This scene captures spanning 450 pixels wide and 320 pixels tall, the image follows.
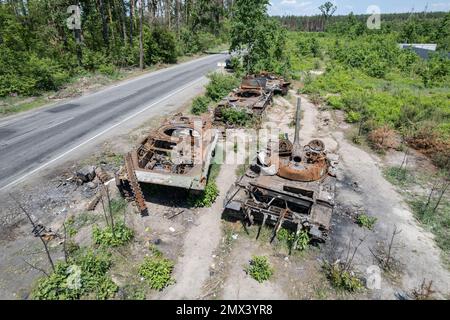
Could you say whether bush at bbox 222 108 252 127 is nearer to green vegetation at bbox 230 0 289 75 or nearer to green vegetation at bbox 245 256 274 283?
green vegetation at bbox 245 256 274 283

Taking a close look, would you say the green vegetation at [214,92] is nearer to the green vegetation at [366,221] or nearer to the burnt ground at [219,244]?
the burnt ground at [219,244]

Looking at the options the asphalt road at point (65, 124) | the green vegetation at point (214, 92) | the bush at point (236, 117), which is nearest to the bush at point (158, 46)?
the asphalt road at point (65, 124)

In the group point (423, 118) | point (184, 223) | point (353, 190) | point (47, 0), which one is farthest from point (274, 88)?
point (47, 0)

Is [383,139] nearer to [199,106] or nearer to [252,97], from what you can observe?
[252,97]

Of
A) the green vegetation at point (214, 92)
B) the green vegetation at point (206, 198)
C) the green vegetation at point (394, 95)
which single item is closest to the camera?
the green vegetation at point (206, 198)

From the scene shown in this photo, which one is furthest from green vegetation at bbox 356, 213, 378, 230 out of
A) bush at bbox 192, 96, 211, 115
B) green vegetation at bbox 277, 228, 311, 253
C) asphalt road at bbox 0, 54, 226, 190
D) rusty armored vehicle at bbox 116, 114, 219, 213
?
asphalt road at bbox 0, 54, 226, 190
